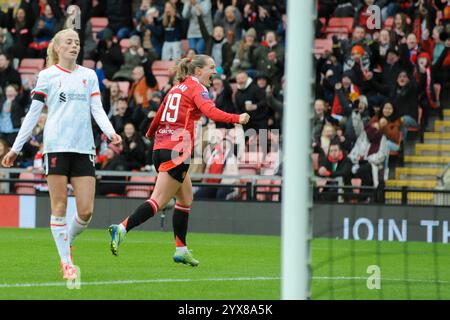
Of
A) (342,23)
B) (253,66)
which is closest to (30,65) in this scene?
(253,66)

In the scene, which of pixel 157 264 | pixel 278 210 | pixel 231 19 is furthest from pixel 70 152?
pixel 231 19

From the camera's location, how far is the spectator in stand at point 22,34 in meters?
23.8

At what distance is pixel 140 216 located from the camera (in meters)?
11.1

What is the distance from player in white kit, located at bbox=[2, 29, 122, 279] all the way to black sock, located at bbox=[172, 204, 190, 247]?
1.87m

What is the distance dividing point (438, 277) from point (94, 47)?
1378 centimetres

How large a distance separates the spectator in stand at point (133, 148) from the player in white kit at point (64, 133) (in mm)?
10446

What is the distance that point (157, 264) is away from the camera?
1175cm

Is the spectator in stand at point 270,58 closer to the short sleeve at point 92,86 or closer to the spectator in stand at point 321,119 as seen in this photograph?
the spectator in stand at point 321,119

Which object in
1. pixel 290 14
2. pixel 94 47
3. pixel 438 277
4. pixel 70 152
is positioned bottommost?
pixel 438 277

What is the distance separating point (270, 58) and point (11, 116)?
5271 mm

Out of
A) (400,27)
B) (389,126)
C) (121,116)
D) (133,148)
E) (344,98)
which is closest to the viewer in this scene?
(389,126)

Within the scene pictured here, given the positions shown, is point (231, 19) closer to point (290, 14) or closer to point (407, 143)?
point (407, 143)

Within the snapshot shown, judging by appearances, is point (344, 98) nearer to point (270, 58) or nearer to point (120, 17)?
point (270, 58)

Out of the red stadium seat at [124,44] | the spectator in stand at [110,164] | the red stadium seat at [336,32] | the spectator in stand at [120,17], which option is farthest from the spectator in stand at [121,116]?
the red stadium seat at [336,32]
